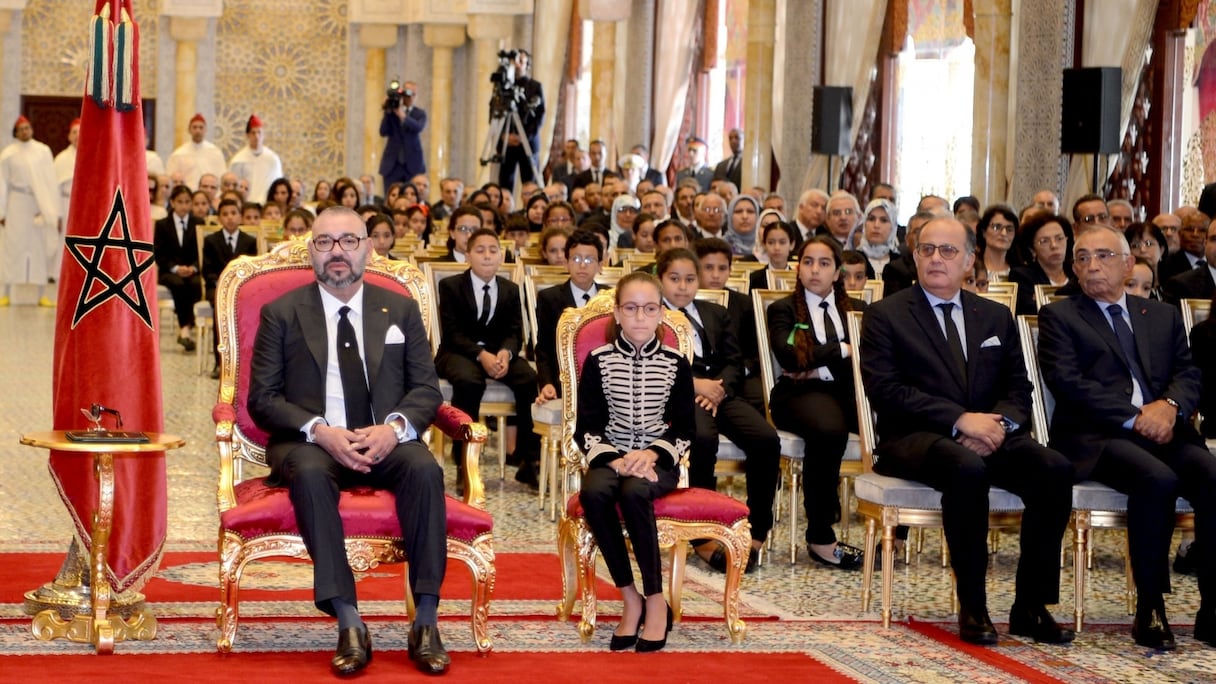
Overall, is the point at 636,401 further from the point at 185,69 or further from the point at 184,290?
the point at 185,69

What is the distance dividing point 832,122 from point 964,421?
8.68m

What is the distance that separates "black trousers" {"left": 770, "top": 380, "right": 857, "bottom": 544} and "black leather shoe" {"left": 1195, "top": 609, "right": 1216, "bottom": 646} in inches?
56.3

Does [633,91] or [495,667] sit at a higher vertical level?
[633,91]

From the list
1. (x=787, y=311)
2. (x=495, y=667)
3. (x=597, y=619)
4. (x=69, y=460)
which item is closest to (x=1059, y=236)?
(x=787, y=311)

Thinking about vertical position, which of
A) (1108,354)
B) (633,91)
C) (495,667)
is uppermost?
(633,91)

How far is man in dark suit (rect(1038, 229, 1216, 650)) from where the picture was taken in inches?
212

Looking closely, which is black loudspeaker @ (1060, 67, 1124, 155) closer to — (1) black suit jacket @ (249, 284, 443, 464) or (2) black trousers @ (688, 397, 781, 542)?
(2) black trousers @ (688, 397, 781, 542)

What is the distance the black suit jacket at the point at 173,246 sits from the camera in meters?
13.7

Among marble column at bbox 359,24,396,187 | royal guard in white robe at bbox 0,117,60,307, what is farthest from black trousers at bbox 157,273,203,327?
marble column at bbox 359,24,396,187

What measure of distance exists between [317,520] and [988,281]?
3815mm

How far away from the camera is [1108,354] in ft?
18.8

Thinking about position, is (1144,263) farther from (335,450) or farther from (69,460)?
(69,460)

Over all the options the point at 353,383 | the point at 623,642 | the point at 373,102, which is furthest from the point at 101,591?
the point at 373,102

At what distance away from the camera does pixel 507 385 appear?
25.9 feet
